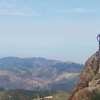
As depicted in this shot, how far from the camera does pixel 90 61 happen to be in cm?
18675

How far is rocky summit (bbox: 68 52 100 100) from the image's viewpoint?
13550cm

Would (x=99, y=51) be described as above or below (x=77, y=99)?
above

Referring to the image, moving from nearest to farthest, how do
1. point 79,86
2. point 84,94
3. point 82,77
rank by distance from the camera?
1. point 84,94
2. point 79,86
3. point 82,77

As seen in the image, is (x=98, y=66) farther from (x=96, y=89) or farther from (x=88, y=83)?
(x=96, y=89)

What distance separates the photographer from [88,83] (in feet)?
539

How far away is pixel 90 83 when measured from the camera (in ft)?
529

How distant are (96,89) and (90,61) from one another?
45092 mm

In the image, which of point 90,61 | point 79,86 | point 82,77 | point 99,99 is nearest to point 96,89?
point 99,99

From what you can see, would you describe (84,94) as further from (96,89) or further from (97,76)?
(97,76)

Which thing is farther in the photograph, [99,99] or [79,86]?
[79,86]

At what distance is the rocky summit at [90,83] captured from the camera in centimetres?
13550

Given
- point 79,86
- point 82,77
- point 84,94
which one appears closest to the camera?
point 84,94

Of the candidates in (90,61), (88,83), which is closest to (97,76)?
(88,83)

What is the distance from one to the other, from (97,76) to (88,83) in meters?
6.79
